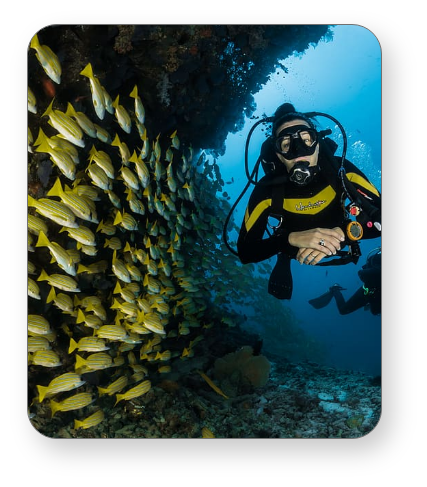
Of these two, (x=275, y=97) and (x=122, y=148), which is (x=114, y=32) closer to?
(x=122, y=148)

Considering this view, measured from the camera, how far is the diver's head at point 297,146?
3.95 metres

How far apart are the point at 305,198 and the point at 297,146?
0.79 m

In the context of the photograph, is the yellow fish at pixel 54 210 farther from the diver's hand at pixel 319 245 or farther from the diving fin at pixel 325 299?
the diving fin at pixel 325 299

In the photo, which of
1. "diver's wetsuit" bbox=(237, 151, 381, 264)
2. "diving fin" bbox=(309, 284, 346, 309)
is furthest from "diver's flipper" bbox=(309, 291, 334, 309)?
"diver's wetsuit" bbox=(237, 151, 381, 264)

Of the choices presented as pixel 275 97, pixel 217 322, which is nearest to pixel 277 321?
pixel 217 322

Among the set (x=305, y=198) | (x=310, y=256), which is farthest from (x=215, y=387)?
(x=305, y=198)

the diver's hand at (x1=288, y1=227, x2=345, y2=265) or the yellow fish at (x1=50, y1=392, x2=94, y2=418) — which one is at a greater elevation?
the diver's hand at (x1=288, y1=227, x2=345, y2=265)

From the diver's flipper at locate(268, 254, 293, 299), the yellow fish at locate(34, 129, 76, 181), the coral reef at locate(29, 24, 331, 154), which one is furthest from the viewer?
the diver's flipper at locate(268, 254, 293, 299)

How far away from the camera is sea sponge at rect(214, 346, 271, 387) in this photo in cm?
572

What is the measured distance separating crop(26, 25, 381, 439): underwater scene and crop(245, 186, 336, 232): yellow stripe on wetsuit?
1.03 feet

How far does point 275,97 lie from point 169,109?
332cm

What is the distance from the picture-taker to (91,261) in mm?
4840

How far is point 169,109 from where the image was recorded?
226 inches

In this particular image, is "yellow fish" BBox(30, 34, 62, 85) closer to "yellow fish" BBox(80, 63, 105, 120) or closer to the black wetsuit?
"yellow fish" BBox(80, 63, 105, 120)
